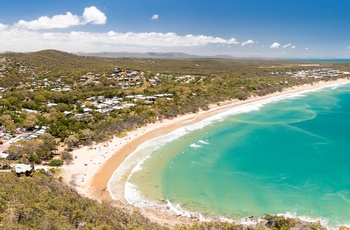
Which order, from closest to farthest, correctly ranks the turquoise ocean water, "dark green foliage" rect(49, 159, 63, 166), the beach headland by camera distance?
the turquoise ocean water, the beach headland, "dark green foliage" rect(49, 159, 63, 166)

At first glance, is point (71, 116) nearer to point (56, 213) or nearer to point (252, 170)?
point (252, 170)

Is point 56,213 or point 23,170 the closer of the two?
point 56,213

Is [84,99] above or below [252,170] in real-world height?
above

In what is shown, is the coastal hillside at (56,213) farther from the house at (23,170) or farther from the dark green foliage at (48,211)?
the house at (23,170)

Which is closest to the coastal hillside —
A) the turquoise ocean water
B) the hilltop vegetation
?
the turquoise ocean water

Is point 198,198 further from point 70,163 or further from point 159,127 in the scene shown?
point 159,127

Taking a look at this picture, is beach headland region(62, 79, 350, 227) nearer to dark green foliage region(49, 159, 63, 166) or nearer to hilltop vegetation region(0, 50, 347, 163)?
dark green foliage region(49, 159, 63, 166)

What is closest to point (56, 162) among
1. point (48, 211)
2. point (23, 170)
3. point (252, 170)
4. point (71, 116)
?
point (23, 170)
